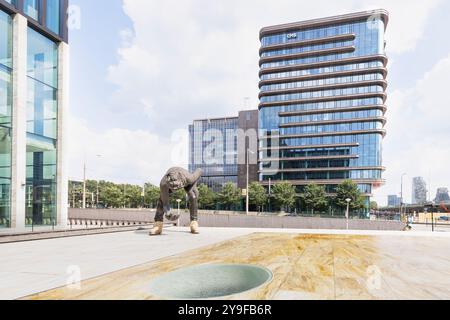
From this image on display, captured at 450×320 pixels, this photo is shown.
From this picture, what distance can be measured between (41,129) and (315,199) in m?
54.9

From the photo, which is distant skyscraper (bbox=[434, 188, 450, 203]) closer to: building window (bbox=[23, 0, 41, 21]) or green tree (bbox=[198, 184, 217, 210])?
green tree (bbox=[198, 184, 217, 210])

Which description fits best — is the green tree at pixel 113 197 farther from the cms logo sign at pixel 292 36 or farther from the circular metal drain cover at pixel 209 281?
the circular metal drain cover at pixel 209 281

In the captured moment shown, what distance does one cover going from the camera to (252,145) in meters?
95.3

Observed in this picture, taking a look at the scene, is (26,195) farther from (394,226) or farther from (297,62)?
(297,62)

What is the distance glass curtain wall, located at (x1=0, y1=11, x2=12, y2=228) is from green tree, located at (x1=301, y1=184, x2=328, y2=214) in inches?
2221

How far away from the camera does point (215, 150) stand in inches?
4584

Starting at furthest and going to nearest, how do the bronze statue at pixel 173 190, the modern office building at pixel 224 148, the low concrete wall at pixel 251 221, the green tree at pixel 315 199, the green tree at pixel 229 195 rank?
1. the modern office building at pixel 224 148
2. the green tree at pixel 229 195
3. the green tree at pixel 315 199
4. the low concrete wall at pixel 251 221
5. the bronze statue at pixel 173 190

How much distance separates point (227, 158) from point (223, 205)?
34160mm

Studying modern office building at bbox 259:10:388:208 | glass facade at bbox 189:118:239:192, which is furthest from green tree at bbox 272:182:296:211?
glass facade at bbox 189:118:239:192

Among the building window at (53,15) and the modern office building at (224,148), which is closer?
the building window at (53,15)

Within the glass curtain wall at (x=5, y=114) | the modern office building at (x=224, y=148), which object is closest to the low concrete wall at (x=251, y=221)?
the glass curtain wall at (x=5, y=114)

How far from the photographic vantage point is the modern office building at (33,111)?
2089 centimetres

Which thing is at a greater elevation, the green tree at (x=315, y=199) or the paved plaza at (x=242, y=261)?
the paved plaza at (x=242, y=261)

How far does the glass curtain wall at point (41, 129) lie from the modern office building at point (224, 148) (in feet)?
230
